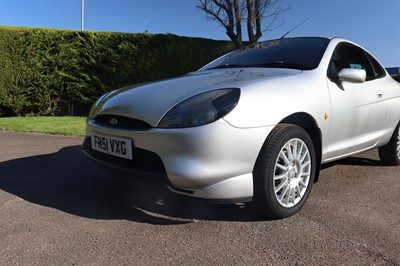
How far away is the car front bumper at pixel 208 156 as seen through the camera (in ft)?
8.02

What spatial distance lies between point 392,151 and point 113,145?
3.34 metres

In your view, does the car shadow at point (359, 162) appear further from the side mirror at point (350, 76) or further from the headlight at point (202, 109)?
the headlight at point (202, 109)

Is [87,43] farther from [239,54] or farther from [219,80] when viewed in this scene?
[219,80]

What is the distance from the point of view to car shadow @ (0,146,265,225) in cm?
285

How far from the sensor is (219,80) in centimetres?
298

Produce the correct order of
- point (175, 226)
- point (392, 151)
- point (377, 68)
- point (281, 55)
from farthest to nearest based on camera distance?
point (392, 151) → point (377, 68) → point (281, 55) → point (175, 226)

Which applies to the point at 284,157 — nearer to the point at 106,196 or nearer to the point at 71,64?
the point at 106,196

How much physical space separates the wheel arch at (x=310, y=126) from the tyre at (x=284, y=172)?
0.12 metres

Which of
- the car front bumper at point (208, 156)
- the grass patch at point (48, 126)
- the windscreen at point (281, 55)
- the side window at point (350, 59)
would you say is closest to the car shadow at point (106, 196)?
the car front bumper at point (208, 156)

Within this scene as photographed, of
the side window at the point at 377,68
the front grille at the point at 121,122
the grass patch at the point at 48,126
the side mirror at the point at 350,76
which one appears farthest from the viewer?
the grass patch at the point at 48,126

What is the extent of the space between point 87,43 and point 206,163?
9514 mm

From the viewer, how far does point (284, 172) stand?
2.80 meters

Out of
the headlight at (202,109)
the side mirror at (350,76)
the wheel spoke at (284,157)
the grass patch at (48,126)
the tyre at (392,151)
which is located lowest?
the grass patch at (48,126)

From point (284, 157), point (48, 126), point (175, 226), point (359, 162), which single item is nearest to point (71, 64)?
point (48, 126)
